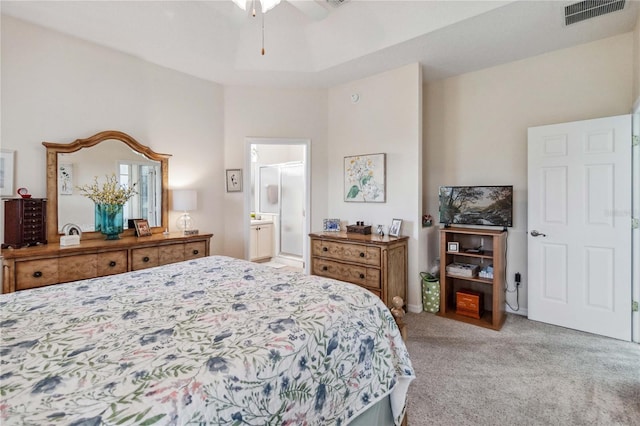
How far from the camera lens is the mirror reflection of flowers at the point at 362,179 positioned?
3969 mm

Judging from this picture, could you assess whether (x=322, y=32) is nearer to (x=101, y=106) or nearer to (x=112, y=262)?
(x=101, y=106)

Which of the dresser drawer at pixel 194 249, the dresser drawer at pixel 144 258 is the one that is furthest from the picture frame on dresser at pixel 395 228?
the dresser drawer at pixel 144 258

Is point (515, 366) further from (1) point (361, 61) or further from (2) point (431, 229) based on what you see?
(1) point (361, 61)

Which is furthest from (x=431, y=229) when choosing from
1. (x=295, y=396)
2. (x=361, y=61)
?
(x=295, y=396)

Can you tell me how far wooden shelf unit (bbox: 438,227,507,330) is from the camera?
319 cm

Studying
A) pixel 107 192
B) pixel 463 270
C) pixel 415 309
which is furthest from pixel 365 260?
pixel 107 192

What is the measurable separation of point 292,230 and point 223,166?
2311 mm

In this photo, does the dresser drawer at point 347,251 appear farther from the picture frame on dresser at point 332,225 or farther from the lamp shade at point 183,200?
the lamp shade at point 183,200

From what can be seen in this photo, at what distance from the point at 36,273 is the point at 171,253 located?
1.03 m

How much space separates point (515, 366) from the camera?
2.40 metres

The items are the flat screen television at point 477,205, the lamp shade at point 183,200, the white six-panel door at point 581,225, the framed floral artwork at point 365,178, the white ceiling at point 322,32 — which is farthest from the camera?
the framed floral artwork at point 365,178

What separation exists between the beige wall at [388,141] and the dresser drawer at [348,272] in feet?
1.88

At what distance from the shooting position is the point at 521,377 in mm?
2260

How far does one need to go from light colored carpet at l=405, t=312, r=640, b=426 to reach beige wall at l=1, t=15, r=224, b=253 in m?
3.01
